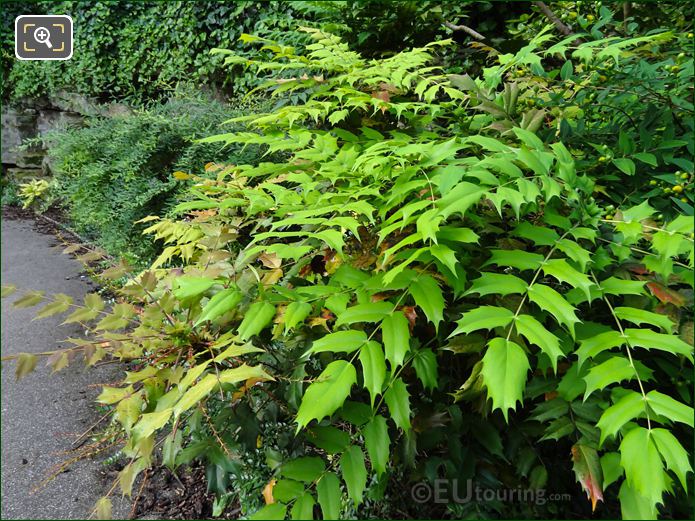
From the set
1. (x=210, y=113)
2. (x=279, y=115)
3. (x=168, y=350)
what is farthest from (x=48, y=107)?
(x=168, y=350)

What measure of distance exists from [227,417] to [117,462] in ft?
4.49

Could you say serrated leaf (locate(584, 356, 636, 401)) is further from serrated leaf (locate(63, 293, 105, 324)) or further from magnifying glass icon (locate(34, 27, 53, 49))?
magnifying glass icon (locate(34, 27, 53, 49))

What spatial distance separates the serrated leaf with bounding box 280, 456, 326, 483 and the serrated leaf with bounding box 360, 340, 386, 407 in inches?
10.8

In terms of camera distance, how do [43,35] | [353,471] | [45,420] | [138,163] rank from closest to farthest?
[353,471], [43,35], [45,420], [138,163]

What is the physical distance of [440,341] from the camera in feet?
4.29

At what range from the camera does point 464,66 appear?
3.62 meters

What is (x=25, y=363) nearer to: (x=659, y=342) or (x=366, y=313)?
(x=366, y=313)

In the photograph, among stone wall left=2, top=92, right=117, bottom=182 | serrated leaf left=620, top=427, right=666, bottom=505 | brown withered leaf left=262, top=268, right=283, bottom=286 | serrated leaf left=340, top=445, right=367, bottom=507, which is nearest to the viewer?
serrated leaf left=620, top=427, right=666, bottom=505

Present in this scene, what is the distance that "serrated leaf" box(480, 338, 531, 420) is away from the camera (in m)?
0.96

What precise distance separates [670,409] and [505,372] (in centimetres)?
37

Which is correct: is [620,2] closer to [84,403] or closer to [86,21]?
[84,403]

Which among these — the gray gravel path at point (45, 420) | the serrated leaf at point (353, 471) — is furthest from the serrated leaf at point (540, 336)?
the gray gravel path at point (45, 420)

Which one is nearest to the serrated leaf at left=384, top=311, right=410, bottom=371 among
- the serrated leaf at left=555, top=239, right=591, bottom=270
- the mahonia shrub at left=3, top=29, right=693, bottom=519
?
the mahonia shrub at left=3, top=29, right=693, bottom=519

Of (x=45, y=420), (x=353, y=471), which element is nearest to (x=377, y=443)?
(x=353, y=471)
